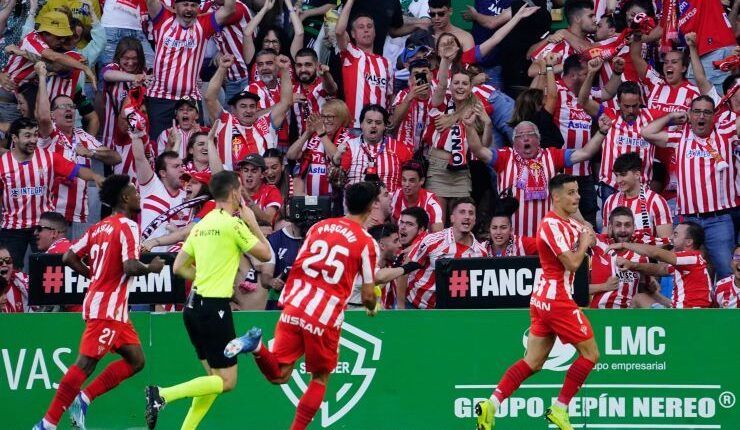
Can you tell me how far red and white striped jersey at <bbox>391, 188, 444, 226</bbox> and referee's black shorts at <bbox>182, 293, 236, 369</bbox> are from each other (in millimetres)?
4464

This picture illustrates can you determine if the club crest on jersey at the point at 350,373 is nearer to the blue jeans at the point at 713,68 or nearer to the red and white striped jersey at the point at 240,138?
the red and white striped jersey at the point at 240,138

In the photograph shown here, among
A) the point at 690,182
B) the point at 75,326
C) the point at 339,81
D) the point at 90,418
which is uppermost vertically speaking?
the point at 339,81

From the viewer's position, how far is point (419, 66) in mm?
16906

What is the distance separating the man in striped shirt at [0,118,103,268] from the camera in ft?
52.5

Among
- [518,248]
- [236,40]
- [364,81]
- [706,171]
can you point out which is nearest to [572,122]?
[706,171]

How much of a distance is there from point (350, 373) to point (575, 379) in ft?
7.61

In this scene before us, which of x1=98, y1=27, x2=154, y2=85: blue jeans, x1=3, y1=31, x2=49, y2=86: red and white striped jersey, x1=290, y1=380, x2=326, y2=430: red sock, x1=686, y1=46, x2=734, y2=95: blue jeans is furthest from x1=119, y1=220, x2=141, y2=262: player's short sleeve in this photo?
x1=686, y1=46, x2=734, y2=95: blue jeans

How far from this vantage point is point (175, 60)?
17.5 metres

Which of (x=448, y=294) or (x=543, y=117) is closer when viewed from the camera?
(x=448, y=294)

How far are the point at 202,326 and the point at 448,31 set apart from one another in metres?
7.38

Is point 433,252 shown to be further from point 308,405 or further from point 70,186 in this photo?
point 70,186

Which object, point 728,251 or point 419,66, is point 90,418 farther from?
point 728,251

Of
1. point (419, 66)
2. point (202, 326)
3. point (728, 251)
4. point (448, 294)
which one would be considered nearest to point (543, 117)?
point (419, 66)

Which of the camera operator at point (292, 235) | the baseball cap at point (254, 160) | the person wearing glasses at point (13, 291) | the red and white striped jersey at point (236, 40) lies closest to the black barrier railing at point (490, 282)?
the camera operator at point (292, 235)
